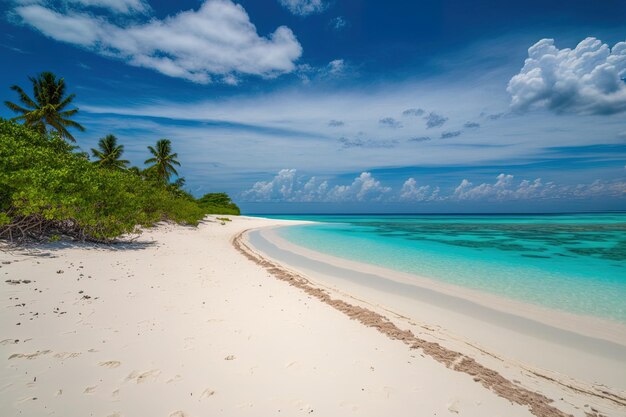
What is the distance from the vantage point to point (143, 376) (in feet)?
12.1

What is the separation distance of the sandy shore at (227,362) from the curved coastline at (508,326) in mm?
576

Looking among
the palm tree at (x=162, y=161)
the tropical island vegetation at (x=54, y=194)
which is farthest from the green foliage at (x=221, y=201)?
the tropical island vegetation at (x=54, y=194)

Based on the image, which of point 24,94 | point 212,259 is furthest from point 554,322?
point 24,94

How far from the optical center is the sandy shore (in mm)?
3348

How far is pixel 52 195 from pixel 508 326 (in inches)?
602

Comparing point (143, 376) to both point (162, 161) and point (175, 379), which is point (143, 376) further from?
point (162, 161)

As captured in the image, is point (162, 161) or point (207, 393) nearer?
point (207, 393)

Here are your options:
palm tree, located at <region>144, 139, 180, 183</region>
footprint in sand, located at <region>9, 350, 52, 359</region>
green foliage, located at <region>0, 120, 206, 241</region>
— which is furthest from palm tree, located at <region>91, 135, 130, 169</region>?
footprint in sand, located at <region>9, 350, 52, 359</region>

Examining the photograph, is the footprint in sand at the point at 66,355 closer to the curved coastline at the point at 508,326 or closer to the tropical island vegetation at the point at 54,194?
the curved coastline at the point at 508,326

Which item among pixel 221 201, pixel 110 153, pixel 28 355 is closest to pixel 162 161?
pixel 110 153

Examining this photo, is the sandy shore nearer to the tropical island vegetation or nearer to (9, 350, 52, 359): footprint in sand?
(9, 350, 52, 359): footprint in sand

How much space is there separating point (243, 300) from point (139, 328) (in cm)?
253

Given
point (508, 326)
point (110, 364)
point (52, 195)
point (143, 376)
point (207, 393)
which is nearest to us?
point (207, 393)

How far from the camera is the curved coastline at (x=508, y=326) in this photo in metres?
5.20
